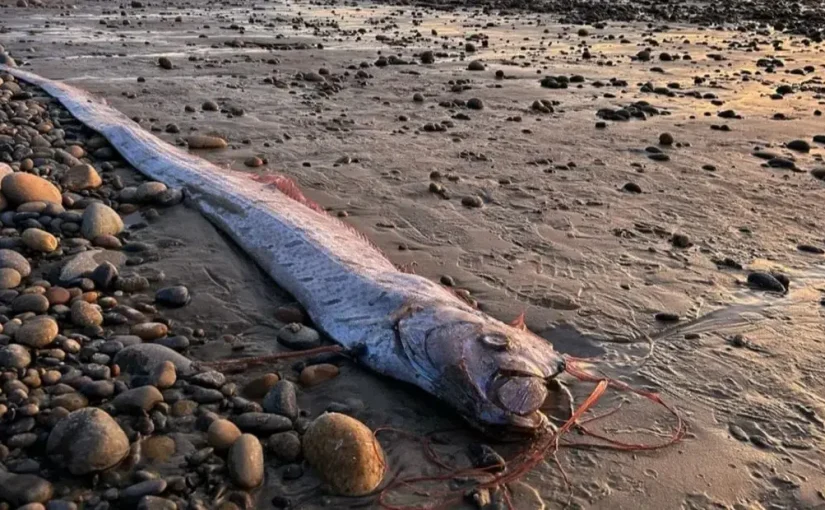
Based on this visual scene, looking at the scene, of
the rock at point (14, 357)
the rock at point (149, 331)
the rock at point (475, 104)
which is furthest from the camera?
the rock at point (475, 104)

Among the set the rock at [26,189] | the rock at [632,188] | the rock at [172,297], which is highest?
the rock at [26,189]

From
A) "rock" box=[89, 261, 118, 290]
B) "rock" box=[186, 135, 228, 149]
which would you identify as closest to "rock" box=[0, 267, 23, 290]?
"rock" box=[89, 261, 118, 290]

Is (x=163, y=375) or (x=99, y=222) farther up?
(x=99, y=222)

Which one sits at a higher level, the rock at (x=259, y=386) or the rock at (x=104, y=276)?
the rock at (x=104, y=276)

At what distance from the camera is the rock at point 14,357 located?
3873 mm

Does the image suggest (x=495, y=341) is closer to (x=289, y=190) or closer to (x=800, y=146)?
(x=289, y=190)

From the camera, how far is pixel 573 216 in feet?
21.6

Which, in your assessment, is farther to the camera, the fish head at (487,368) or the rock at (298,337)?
the rock at (298,337)

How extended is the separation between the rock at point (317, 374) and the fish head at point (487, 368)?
473 mm

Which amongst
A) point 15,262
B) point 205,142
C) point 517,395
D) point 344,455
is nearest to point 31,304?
point 15,262

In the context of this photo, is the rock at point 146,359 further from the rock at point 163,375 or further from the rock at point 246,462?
the rock at point 246,462

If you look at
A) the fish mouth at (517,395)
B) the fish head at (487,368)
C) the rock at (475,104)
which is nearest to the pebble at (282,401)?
the fish head at (487,368)

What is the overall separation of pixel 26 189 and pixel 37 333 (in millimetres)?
2350

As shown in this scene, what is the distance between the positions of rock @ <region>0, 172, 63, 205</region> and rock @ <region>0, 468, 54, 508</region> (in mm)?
3471
